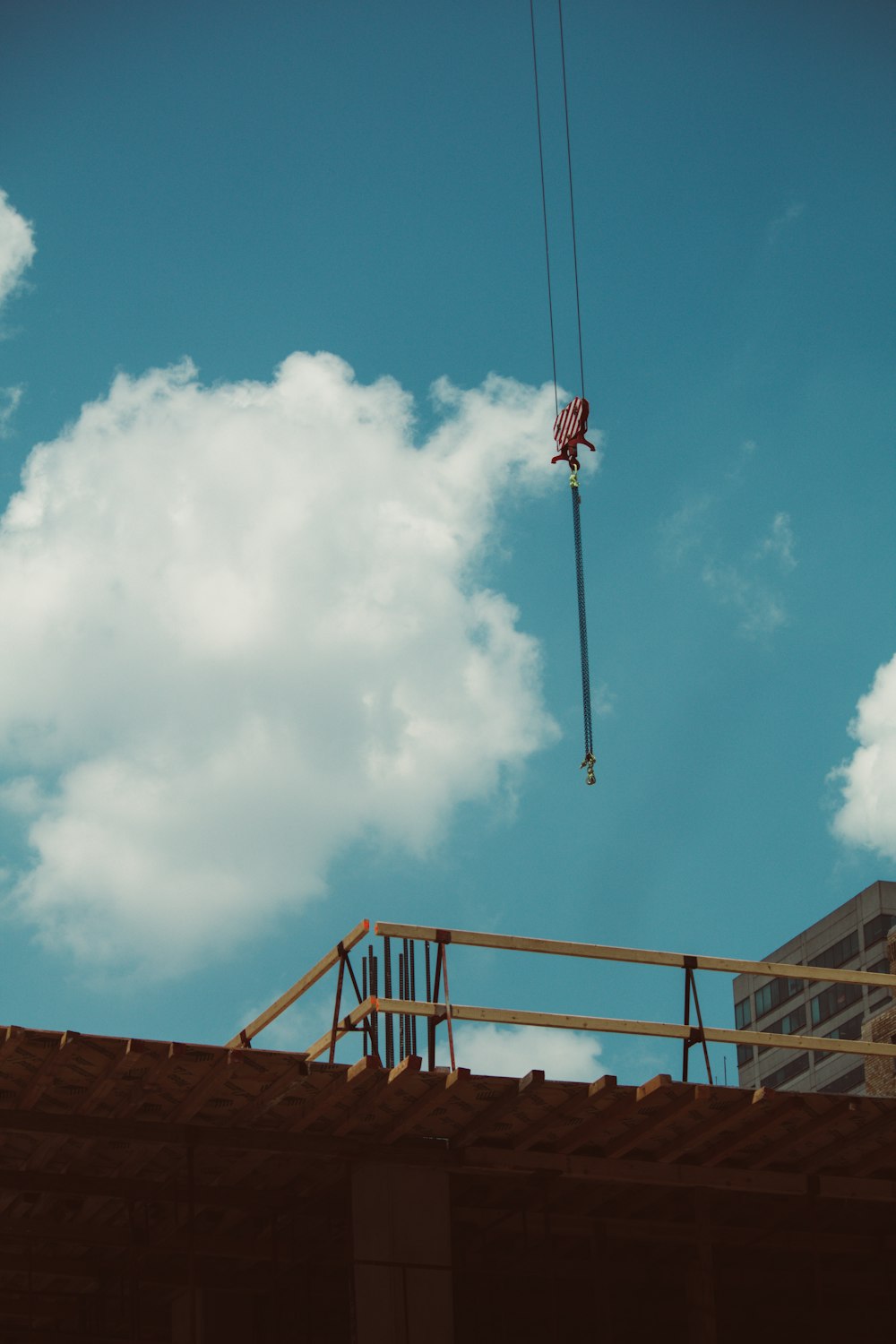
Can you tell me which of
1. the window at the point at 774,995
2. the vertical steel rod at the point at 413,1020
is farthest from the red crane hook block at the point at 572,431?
the window at the point at 774,995

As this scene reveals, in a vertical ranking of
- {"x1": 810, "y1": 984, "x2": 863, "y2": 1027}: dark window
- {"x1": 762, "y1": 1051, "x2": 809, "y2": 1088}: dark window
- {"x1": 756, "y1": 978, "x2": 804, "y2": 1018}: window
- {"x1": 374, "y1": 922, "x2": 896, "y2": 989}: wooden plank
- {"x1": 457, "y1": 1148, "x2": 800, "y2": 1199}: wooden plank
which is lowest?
{"x1": 457, "y1": 1148, "x2": 800, "y2": 1199}: wooden plank

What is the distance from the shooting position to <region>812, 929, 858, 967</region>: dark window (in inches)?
4906

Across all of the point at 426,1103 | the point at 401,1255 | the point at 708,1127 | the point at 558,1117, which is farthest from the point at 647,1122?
the point at 401,1255

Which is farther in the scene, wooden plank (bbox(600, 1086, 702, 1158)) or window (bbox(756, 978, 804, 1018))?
window (bbox(756, 978, 804, 1018))

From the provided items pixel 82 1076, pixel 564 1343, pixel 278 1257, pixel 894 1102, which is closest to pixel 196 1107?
pixel 82 1076

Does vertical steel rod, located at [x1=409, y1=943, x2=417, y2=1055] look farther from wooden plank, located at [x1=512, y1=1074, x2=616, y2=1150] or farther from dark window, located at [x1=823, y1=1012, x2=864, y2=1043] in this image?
dark window, located at [x1=823, y1=1012, x2=864, y2=1043]

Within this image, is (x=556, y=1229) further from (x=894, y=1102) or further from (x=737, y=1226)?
(x=894, y=1102)

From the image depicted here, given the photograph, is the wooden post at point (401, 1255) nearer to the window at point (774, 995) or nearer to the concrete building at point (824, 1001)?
the concrete building at point (824, 1001)

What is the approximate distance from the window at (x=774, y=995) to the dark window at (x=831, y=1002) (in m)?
3.00

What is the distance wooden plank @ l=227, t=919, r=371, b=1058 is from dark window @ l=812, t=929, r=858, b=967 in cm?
10605

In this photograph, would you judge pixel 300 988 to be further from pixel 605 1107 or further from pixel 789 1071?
pixel 789 1071

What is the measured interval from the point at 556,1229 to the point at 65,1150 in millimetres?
6178

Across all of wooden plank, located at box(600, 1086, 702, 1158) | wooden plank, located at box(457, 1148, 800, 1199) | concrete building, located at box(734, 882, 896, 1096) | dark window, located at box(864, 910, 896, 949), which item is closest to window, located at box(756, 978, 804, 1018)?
concrete building, located at box(734, 882, 896, 1096)

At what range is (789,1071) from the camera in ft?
420
